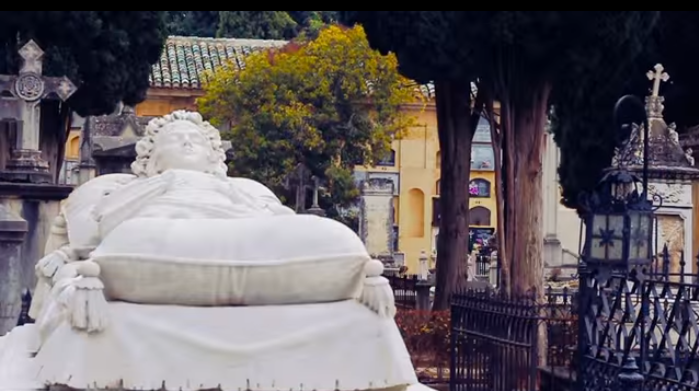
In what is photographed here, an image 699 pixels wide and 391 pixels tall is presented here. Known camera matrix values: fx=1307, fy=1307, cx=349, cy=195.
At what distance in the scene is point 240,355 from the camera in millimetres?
4367

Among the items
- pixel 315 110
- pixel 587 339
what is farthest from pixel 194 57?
pixel 587 339

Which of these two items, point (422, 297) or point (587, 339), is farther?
point (422, 297)

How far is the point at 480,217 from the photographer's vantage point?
4669cm

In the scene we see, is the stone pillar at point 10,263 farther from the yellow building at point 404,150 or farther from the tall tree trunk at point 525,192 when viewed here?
the yellow building at point 404,150

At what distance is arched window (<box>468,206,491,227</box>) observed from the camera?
46.4 m

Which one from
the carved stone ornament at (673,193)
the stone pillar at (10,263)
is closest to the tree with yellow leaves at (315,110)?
the carved stone ornament at (673,193)

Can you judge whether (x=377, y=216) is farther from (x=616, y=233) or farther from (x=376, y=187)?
(x=616, y=233)

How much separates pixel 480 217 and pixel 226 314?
42.5 meters

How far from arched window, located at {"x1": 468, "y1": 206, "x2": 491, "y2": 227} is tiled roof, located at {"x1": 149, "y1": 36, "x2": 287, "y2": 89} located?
1006 centimetres

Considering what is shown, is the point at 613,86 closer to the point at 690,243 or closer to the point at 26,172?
the point at 690,243

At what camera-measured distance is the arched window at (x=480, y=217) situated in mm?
46438

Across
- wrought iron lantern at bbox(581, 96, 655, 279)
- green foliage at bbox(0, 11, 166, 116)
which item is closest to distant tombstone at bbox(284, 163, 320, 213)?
green foliage at bbox(0, 11, 166, 116)

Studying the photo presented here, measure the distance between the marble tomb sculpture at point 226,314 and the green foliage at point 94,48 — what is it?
48.6 feet

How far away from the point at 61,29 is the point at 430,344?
7744mm
